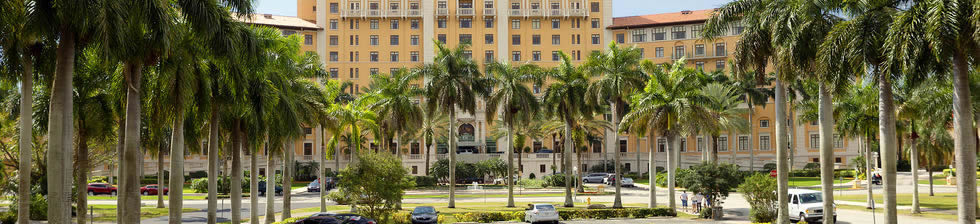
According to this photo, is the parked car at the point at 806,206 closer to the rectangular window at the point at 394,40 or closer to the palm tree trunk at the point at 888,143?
the palm tree trunk at the point at 888,143

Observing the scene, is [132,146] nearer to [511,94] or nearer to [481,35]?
[511,94]

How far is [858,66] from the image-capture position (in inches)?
890

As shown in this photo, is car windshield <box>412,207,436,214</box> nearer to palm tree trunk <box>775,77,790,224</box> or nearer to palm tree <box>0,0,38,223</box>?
palm tree trunk <box>775,77,790,224</box>

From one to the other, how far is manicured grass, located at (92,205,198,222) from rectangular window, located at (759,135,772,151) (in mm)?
79434

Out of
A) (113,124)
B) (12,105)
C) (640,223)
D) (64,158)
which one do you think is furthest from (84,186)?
(640,223)

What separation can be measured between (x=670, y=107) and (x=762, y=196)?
8.03 m

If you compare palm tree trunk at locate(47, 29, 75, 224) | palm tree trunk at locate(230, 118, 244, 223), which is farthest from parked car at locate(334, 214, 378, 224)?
palm tree trunk at locate(47, 29, 75, 224)

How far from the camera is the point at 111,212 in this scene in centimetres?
4509

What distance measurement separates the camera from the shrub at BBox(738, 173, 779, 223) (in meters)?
35.7

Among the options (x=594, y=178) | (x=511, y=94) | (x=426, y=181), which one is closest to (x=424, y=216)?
(x=511, y=94)

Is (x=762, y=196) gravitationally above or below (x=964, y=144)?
below

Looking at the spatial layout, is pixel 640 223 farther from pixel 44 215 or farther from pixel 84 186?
pixel 44 215

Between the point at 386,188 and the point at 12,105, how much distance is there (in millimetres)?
15130

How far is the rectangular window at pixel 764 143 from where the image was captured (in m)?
105
